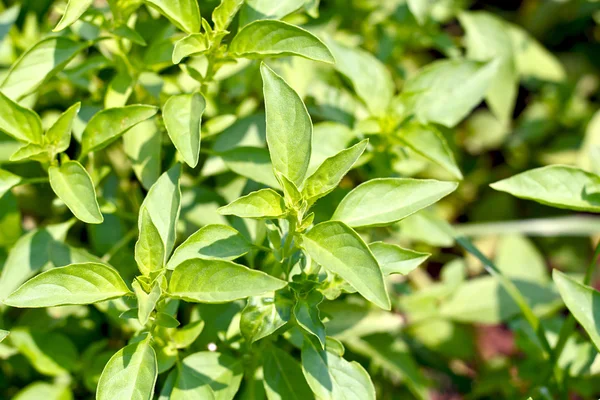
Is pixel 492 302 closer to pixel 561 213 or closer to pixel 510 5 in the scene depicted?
pixel 561 213

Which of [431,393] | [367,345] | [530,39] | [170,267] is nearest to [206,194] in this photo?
[170,267]

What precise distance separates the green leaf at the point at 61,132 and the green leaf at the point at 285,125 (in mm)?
466

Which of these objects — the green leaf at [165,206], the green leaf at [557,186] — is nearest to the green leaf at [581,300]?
the green leaf at [557,186]

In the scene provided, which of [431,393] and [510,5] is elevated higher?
[510,5]

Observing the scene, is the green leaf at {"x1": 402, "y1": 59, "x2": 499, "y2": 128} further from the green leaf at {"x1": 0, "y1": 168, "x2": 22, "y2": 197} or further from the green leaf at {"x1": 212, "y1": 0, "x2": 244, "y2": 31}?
the green leaf at {"x1": 0, "y1": 168, "x2": 22, "y2": 197}

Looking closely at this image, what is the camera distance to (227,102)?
2217 millimetres

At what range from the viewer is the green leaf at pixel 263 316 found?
1382mm

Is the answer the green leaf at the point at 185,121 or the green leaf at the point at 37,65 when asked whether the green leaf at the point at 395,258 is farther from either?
the green leaf at the point at 37,65

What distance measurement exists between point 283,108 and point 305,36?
0.56 ft

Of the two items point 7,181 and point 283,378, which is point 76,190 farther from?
point 283,378

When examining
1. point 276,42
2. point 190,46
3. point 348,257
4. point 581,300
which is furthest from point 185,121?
point 581,300

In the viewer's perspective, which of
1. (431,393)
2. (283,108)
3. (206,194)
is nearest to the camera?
(283,108)

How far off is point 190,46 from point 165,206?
352mm

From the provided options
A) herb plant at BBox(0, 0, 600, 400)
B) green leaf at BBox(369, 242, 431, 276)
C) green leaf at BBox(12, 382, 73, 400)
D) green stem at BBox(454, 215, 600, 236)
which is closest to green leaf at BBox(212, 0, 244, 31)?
herb plant at BBox(0, 0, 600, 400)
